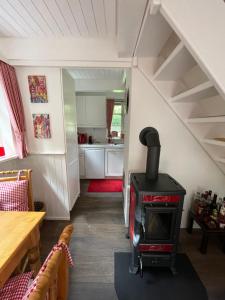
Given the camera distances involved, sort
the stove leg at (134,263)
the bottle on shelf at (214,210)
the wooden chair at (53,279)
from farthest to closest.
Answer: the bottle on shelf at (214,210)
the stove leg at (134,263)
the wooden chair at (53,279)

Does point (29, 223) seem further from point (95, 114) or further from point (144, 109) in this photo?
point (95, 114)

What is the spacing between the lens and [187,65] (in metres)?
1.33

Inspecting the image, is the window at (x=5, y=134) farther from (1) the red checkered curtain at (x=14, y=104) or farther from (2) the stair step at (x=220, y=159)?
(2) the stair step at (x=220, y=159)

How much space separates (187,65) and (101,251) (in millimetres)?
2128

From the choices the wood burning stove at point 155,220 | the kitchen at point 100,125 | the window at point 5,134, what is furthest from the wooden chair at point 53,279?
the kitchen at point 100,125

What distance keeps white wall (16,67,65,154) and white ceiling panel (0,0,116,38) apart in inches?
15.6

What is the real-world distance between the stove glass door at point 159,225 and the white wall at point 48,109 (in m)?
1.41

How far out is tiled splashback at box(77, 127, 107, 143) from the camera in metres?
4.25

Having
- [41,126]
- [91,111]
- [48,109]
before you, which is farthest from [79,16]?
[91,111]

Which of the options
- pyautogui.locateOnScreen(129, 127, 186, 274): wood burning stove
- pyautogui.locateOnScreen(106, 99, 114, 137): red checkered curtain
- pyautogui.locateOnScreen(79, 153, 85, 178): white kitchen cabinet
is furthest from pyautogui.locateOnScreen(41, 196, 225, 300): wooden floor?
pyautogui.locateOnScreen(106, 99, 114, 137): red checkered curtain

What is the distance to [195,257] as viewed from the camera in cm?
173

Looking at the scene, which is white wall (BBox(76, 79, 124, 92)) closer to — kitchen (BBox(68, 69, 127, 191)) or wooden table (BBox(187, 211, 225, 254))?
kitchen (BBox(68, 69, 127, 191))

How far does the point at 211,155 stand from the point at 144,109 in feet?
3.38

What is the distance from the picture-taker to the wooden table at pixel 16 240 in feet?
2.68
